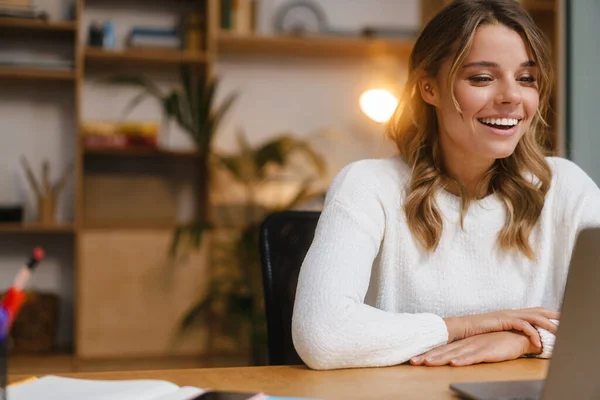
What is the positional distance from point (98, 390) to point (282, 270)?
0.62 m

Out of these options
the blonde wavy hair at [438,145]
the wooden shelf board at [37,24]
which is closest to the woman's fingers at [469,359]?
the blonde wavy hair at [438,145]

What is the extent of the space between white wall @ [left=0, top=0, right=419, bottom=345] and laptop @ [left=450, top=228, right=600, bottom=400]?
3.48 m

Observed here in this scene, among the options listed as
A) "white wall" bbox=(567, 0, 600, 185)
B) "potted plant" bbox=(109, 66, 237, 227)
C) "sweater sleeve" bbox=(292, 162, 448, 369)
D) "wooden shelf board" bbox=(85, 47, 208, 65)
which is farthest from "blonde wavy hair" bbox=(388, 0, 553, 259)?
"wooden shelf board" bbox=(85, 47, 208, 65)

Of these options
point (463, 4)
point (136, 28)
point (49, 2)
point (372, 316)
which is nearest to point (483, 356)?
point (372, 316)

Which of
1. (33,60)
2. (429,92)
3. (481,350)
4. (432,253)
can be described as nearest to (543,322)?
(481,350)

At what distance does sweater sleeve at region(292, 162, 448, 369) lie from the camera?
1229mm

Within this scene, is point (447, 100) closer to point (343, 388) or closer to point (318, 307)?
point (318, 307)

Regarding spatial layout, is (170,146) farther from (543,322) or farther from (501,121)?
(543,322)

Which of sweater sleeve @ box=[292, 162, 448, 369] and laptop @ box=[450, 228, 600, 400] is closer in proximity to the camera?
laptop @ box=[450, 228, 600, 400]

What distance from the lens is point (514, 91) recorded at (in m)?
1.46

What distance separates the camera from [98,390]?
3.06 ft

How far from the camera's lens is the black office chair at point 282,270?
1.49m

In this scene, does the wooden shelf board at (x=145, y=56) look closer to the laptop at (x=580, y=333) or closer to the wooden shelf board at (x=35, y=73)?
the wooden shelf board at (x=35, y=73)

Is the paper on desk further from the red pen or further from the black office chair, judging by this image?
the black office chair
